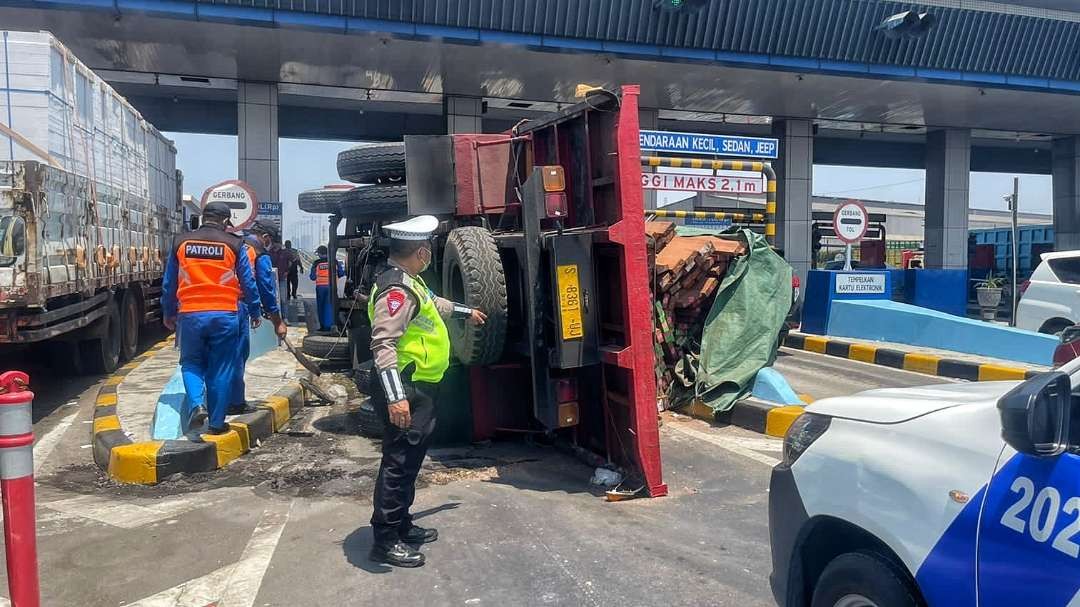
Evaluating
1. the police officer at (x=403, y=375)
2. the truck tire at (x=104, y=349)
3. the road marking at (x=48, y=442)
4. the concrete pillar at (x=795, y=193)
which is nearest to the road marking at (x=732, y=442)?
the police officer at (x=403, y=375)

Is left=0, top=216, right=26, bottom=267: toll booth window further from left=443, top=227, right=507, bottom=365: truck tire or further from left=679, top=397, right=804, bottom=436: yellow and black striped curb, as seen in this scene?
left=679, top=397, right=804, bottom=436: yellow and black striped curb

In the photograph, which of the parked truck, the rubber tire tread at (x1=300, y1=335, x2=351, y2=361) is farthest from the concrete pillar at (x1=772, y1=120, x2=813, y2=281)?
the parked truck

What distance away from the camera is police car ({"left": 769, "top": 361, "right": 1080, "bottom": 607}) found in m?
1.96

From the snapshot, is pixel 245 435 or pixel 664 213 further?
pixel 664 213

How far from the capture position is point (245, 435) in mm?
6098

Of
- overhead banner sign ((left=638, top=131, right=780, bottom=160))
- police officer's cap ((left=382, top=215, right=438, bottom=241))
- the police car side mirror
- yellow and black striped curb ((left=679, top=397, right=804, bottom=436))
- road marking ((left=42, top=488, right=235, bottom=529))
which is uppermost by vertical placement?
overhead banner sign ((left=638, top=131, right=780, bottom=160))

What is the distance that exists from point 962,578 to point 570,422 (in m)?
3.28

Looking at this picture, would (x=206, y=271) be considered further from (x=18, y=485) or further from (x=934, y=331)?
(x=934, y=331)

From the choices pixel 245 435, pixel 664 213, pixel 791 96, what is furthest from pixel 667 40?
pixel 245 435

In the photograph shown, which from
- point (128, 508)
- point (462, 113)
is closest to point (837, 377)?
point (128, 508)

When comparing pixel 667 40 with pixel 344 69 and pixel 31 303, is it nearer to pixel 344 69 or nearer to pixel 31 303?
pixel 344 69

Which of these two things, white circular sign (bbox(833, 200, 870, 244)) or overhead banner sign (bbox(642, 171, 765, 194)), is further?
white circular sign (bbox(833, 200, 870, 244))

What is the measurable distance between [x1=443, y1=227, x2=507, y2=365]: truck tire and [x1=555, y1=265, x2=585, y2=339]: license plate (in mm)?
516

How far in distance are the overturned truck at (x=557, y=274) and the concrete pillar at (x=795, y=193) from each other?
15608 millimetres
